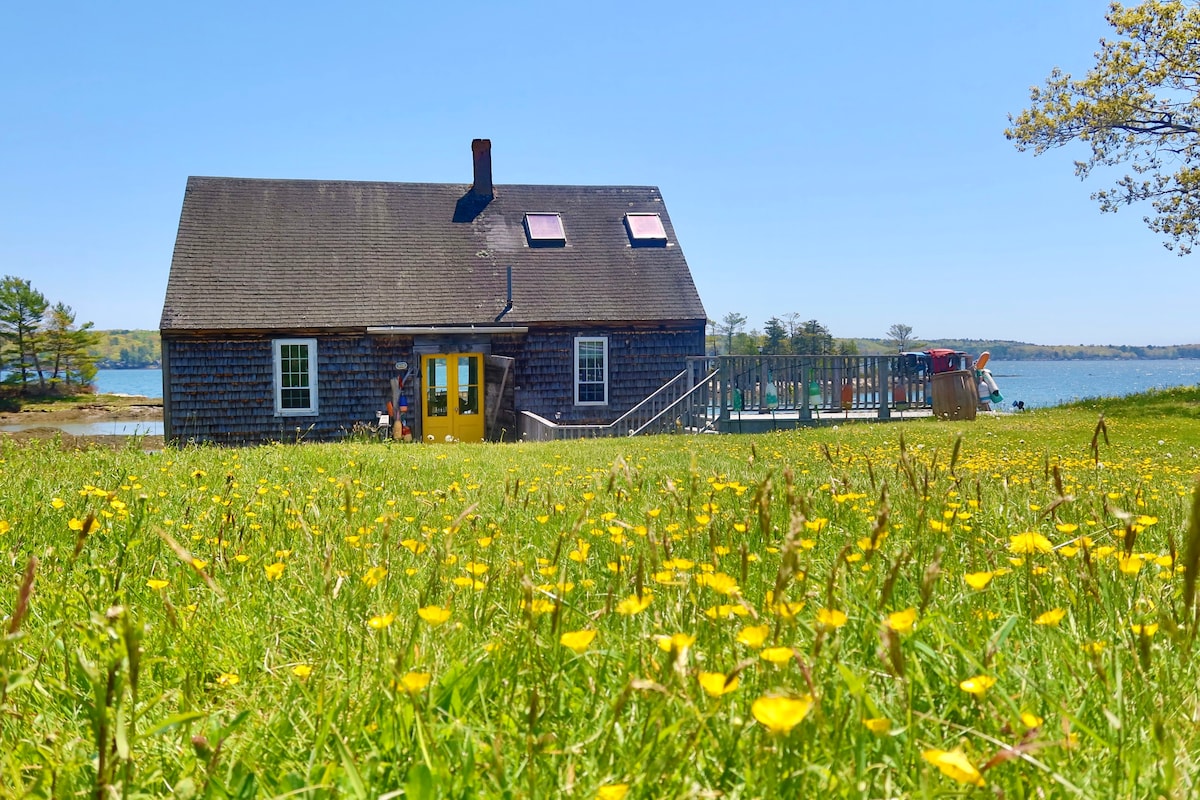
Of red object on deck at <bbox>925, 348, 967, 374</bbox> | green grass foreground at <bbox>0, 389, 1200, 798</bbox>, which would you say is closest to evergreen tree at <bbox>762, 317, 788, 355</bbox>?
red object on deck at <bbox>925, 348, 967, 374</bbox>

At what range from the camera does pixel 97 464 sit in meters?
→ 7.00

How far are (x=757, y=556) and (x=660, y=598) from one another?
1.78 feet

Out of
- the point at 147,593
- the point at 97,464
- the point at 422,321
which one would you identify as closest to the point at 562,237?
→ the point at 422,321

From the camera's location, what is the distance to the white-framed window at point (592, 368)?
22609mm

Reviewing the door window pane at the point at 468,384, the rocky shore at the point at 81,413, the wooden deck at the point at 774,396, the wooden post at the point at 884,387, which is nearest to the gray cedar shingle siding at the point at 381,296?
the door window pane at the point at 468,384

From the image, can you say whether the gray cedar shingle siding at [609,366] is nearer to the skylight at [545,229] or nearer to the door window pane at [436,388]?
the door window pane at [436,388]

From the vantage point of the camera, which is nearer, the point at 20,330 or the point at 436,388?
the point at 436,388

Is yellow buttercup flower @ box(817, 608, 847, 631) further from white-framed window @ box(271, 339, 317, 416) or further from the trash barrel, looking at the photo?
white-framed window @ box(271, 339, 317, 416)

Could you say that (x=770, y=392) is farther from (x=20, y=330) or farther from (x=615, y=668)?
(x=20, y=330)

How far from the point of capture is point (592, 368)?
22.7 metres

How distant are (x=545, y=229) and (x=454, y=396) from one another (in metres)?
5.86

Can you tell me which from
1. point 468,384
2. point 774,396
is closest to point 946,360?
point 774,396

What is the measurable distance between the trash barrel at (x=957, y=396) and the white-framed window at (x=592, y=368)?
858 centimetres

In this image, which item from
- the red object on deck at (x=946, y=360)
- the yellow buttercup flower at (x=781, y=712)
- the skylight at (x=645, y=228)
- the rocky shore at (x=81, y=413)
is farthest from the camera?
the rocky shore at (x=81, y=413)
